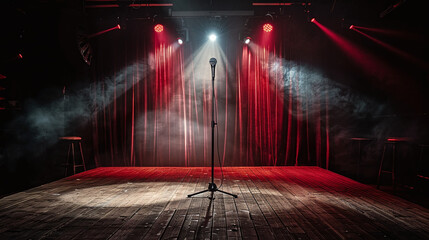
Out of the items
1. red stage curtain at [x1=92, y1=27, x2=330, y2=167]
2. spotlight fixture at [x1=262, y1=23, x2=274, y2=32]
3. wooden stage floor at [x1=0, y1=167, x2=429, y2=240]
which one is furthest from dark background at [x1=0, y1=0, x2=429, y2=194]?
wooden stage floor at [x1=0, y1=167, x2=429, y2=240]

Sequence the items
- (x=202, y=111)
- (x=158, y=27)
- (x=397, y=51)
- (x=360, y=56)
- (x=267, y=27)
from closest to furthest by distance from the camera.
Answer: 1. (x=397, y=51)
2. (x=360, y=56)
3. (x=158, y=27)
4. (x=267, y=27)
5. (x=202, y=111)

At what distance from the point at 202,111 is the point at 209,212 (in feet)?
12.1

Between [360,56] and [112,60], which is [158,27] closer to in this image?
[112,60]

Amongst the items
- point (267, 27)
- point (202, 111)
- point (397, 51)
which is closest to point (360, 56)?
point (397, 51)

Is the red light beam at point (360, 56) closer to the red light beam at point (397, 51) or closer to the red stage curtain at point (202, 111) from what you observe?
the red light beam at point (397, 51)

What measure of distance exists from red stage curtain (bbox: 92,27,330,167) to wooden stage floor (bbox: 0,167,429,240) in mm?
1963

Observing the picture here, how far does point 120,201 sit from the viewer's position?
2.99m

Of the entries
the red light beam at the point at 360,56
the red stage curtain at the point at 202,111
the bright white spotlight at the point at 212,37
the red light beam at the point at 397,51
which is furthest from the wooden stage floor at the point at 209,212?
the bright white spotlight at the point at 212,37

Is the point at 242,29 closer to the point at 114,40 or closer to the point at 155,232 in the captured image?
the point at 114,40

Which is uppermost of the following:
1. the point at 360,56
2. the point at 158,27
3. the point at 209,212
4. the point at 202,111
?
the point at 158,27

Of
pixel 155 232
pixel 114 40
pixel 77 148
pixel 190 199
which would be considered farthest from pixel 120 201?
pixel 114 40

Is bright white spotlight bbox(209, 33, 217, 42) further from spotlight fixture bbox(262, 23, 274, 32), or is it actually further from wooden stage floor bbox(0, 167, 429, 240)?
wooden stage floor bbox(0, 167, 429, 240)

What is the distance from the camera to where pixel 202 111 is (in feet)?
19.9

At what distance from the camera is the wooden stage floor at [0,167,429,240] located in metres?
2.07
